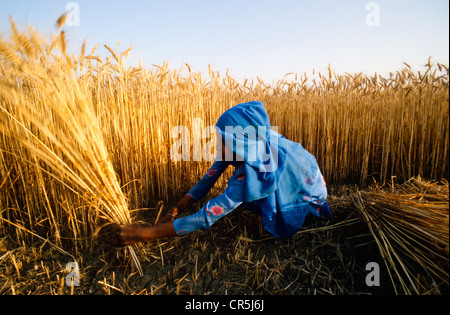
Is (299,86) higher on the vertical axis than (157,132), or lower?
higher

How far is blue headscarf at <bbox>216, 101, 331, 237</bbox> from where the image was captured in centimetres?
121

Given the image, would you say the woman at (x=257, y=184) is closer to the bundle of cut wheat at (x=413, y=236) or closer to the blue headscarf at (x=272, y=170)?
the blue headscarf at (x=272, y=170)

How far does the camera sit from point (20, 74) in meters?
1.04

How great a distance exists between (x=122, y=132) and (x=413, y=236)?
5.78 feet

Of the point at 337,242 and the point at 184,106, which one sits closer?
the point at 337,242

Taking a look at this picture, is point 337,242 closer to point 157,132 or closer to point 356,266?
point 356,266

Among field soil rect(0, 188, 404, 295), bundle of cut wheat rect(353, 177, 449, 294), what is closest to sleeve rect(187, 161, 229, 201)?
field soil rect(0, 188, 404, 295)

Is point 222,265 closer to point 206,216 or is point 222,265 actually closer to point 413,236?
point 206,216

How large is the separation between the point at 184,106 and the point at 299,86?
2.32 m

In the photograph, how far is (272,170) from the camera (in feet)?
4.00

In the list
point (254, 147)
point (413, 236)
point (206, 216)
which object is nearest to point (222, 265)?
point (206, 216)

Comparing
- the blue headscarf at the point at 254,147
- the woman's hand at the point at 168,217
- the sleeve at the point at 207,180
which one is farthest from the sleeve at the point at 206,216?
the sleeve at the point at 207,180
